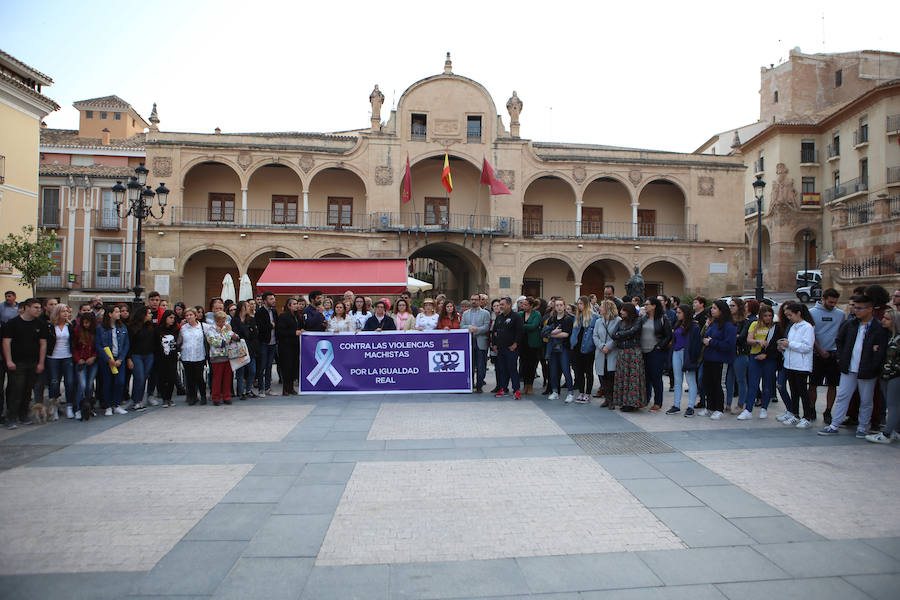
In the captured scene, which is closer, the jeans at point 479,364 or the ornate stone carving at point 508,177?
the jeans at point 479,364

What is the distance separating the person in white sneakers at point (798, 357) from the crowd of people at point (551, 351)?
2 centimetres

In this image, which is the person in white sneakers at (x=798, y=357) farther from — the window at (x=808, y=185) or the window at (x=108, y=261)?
the window at (x=808, y=185)

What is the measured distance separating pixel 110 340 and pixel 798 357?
1000 cm

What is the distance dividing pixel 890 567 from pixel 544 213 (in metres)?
26.9

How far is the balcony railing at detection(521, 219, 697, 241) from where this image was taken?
1120 inches

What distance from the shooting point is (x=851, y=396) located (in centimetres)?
704

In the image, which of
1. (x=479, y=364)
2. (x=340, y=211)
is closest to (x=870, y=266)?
(x=479, y=364)

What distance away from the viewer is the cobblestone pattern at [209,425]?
683 centimetres

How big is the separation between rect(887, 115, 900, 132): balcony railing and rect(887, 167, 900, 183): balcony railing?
222 centimetres

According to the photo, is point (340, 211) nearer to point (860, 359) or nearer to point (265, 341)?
point (265, 341)

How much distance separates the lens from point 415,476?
5.30 metres

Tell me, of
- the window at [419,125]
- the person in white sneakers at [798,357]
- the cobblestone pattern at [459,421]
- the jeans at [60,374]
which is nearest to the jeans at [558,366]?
the cobblestone pattern at [459,421]

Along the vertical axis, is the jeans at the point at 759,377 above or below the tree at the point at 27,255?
below

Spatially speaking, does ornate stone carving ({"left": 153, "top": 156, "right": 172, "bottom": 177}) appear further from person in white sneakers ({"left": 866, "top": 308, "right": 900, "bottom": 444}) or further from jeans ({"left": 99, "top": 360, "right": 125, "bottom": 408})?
person in white sneakers ({"left": 866, "top": 308, "right": 900, "bottom": 444})
